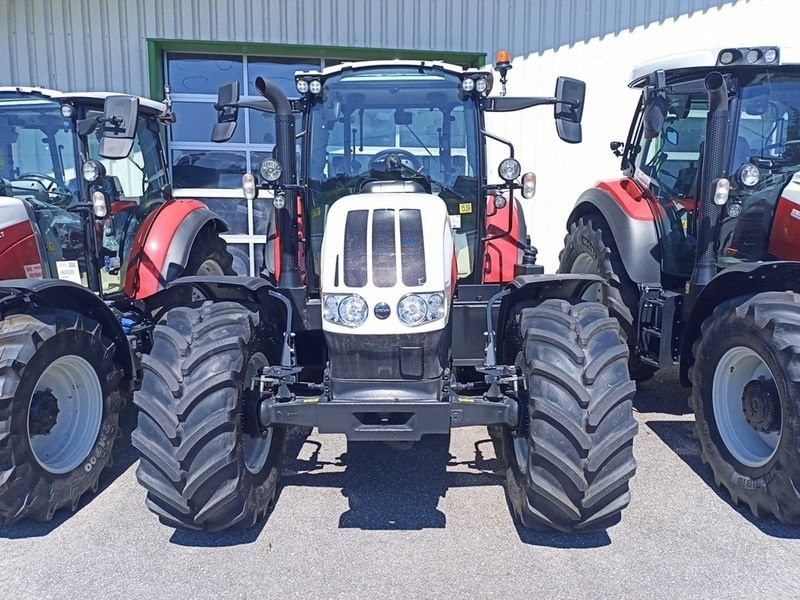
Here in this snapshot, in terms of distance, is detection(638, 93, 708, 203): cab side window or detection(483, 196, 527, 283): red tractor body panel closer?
detection(483, 196, 527, 283): red tractor body panel

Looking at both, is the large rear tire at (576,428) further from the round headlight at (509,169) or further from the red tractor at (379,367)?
the round headlight at (509,169)

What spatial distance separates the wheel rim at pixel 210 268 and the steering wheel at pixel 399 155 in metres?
2.05

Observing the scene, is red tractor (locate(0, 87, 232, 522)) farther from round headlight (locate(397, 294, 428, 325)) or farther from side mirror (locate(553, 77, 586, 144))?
side mirror (locate(553, 77, 586, 144))

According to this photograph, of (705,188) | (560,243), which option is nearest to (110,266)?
(705,188)

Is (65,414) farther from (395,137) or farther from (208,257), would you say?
(395,137)

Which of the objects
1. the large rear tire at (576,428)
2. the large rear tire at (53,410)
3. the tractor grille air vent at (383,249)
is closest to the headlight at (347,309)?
the tractor grille air vent at (383,249)

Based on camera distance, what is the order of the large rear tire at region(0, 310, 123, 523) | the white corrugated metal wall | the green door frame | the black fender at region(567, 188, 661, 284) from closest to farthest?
the large rear tire at region(0, 310, 123, 523) → the black fender at region(567, 188, 661, 284) → the white corrugated metal wall → the green door frame

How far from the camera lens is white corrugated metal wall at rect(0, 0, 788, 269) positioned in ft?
24.3

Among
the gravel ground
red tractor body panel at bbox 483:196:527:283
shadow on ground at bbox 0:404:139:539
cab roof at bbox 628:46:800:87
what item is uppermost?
cab roof at bbox 628:46:800:87

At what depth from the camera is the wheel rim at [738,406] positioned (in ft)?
11.4

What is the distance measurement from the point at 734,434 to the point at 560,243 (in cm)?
516

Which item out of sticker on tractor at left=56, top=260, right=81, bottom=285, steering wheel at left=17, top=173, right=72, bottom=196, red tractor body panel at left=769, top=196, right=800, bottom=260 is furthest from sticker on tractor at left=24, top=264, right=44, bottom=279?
red tractor body panel at left=769, top=196, right=800, bottom=260

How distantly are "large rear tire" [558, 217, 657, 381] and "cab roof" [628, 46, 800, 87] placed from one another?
116 centimetres

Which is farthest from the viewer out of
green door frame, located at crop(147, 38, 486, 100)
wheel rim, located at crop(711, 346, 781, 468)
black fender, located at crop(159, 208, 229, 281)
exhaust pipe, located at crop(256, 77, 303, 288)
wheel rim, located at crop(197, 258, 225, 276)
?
green door frame, located at crop(147, 38, 486, 100)
